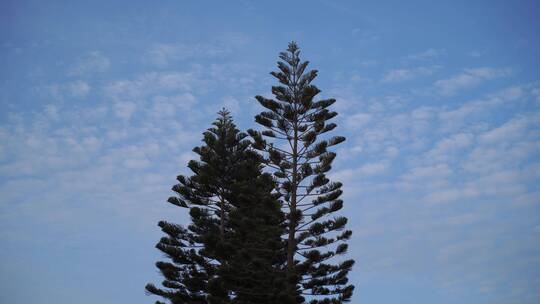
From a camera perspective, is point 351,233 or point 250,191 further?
point 250,191

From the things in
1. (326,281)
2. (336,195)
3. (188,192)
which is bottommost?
(326,281)

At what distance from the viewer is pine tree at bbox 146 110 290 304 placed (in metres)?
16.9

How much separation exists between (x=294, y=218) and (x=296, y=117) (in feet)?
11.6

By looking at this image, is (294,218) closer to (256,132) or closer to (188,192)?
(256,132)

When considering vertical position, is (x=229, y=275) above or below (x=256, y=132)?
below

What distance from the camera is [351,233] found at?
1695cm

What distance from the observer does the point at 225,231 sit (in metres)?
20.5

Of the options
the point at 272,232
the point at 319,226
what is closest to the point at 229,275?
the point at 272,232

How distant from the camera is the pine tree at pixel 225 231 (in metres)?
16.9

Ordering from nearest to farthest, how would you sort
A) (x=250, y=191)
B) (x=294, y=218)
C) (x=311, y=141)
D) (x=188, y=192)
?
(x=294, y=218) → (x=311, y=141) → (x=250, y=191) → (x=188, y=192)

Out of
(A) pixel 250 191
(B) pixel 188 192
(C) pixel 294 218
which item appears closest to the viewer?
(C) pixel 294 218

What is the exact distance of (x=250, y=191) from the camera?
1975cm

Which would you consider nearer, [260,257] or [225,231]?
[260,257]

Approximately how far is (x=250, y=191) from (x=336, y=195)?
356 centimetres
